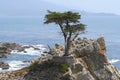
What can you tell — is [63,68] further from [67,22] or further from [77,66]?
[67,22]

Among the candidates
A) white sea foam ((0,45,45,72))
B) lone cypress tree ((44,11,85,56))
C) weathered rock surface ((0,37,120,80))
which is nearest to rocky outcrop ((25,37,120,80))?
weathered rock surface ((0,37,120,80))

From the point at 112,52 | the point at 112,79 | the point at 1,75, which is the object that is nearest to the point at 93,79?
the point at 112,79

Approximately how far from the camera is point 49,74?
190ft

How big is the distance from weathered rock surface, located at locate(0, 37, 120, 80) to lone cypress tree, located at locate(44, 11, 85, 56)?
1.89 m

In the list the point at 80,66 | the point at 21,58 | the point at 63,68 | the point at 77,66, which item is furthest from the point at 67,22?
the point at 21,58

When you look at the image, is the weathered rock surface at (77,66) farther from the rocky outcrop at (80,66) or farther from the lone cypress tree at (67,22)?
the lone cypress tree at (67,22)

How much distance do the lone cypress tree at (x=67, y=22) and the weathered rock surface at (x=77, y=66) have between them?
1890 mm

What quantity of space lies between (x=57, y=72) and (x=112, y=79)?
857 centimetres

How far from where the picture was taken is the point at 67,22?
60.4 m

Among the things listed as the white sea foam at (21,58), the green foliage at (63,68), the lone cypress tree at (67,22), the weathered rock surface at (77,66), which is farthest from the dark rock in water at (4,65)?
the green foliage at (63,68)

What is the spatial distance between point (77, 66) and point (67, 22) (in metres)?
6.42

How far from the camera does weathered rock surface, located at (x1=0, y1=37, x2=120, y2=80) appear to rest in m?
57.7

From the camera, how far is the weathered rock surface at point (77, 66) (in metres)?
57.7

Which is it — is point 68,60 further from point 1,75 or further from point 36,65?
point 1,75
